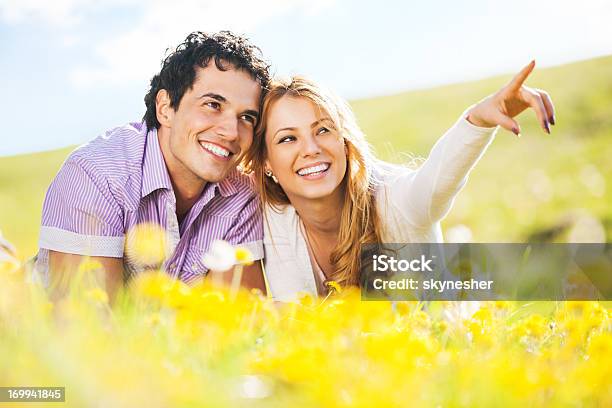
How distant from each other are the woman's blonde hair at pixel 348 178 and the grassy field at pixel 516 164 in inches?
144

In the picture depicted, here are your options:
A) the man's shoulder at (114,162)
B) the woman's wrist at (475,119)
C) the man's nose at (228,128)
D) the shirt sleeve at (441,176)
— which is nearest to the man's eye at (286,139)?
the man's nose at (228,128)

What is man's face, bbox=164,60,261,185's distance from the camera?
3.38 metres

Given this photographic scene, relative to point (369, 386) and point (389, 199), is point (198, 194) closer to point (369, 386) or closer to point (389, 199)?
point (389, 199)

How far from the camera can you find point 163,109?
371 centimetres

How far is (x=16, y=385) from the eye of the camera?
4.80 feet

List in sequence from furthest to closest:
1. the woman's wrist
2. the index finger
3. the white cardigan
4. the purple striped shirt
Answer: the purple striped shirt < the white cardigan < the woman's wrist < the index finger

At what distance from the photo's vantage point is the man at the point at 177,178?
10.6ft

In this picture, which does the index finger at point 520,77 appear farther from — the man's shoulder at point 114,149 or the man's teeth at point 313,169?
the man's shoulder at point 114,149

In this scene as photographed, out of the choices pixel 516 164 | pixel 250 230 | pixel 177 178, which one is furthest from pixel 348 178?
pixel 516 164

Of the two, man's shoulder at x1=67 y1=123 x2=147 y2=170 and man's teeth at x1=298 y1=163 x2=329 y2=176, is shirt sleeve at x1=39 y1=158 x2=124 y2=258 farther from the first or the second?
man's teeth at x1=298 y1=163 x2=329 y2=176

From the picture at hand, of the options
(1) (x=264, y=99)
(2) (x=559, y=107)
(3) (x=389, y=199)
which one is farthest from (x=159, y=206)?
(2) (x=559, y=107)

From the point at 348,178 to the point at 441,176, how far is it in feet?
2.20

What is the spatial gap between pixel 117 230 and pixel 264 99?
97 centimetres

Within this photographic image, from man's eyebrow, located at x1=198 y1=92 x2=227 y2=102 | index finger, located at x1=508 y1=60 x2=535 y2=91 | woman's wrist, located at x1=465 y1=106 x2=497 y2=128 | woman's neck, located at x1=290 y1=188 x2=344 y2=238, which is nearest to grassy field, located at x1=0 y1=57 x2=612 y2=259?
woman's neck, located at x1=290 y1=188 x2=344 y2=238
